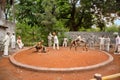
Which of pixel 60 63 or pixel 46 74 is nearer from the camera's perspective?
pixel 46 74

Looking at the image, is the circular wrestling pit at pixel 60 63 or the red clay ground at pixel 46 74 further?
the circular wrestling pit at pixel 60 63

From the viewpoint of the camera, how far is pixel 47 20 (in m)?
25.8

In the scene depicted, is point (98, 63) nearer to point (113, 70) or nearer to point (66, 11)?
point (113, 70)

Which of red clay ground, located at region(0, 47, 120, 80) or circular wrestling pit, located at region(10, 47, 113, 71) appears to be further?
circular wrestling pit, located at region(10, 47, 113, 71)

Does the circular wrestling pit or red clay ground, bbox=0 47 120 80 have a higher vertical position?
the circular wrestling pit

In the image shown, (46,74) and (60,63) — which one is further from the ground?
(60,63)

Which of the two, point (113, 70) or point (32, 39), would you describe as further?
point (32, 39)

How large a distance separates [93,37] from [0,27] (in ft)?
45.6

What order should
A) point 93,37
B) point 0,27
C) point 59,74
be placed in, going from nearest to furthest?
point 59,74, point 0,27, point 93,37

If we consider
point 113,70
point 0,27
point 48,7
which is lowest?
point 113,70

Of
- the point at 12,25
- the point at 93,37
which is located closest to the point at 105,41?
the point at 93,37

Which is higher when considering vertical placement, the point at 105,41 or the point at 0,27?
the point at 0,27

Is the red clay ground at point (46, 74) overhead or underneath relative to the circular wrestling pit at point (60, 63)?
underneath

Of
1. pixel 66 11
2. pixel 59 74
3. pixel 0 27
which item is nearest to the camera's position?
pixel 59 74
